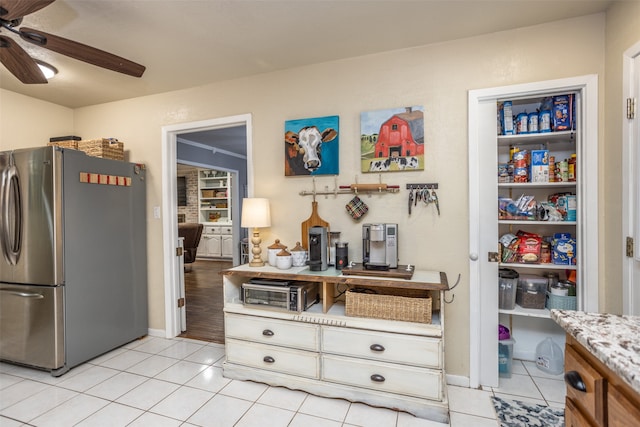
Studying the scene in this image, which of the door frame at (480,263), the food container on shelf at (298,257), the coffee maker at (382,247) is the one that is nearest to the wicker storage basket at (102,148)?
the food container on shelf at (298,257)

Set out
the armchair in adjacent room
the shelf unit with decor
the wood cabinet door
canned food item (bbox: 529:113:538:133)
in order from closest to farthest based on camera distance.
Result: the wood cabinet door, canned food item (bbox: 529:113:538:133), the armchair in adjacent room, the shelf unit with decor

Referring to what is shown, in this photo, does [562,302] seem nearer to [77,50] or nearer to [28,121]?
[77,50]

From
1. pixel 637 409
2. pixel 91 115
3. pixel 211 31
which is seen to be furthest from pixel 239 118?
pixel 637 409

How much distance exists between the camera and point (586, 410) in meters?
0.87

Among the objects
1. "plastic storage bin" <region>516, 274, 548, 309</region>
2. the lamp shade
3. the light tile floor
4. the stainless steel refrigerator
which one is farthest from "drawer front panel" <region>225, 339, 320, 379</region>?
"plastic storage bin" <region>516, 274, 548, 309</region>

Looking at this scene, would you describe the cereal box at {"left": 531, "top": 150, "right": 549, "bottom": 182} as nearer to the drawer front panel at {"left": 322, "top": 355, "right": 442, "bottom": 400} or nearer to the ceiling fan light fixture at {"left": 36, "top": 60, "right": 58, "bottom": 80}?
the drawer front panel at {"left": 322, "top": 355, "right": 442, "bottom": 400}

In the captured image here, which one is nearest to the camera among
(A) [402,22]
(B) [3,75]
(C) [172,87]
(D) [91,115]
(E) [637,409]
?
(E) [637,409]

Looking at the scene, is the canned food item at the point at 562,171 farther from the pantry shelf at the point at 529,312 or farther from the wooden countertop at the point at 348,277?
the wooden countertop at the point at 348,277

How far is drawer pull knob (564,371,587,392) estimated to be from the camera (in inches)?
34.1

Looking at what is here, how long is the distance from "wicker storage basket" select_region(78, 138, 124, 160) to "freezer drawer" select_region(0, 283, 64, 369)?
4.18ft

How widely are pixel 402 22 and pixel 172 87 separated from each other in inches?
86.6

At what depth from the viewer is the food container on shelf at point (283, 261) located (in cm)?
228

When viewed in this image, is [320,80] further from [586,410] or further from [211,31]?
[586,410]

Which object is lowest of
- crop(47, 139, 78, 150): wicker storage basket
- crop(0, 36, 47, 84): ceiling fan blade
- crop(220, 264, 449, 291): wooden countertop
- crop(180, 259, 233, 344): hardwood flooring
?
crop(180, 259, 233, 344): hardwood flooring
